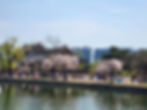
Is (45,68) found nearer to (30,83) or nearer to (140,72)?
(30,83)

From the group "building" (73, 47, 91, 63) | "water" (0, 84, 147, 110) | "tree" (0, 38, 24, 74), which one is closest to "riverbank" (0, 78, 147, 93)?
"water" (0, 84, 147, 110)

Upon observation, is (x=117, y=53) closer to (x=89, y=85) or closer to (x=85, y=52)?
(x=89, y=85)

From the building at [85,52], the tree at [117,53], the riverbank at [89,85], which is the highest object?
the tree at [117,53]

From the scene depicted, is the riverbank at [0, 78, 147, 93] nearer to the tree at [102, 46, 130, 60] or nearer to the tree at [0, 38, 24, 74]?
the tree at [0, 38, 24, 74]

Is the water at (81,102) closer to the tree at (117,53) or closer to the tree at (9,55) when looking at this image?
the tree at (117,53)

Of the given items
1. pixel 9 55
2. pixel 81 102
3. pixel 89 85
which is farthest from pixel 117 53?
pixel 81 102

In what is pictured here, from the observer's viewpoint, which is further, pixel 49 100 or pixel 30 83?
pixel 30 83

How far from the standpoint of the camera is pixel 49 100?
11.6 meters

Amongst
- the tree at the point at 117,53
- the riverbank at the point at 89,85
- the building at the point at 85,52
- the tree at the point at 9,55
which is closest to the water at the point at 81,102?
the riverbank at the point at 89,85

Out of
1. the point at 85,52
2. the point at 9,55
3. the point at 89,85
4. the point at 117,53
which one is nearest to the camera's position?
the point at 89,85

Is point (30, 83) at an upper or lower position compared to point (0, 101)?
lower

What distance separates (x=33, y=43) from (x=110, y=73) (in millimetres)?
10848

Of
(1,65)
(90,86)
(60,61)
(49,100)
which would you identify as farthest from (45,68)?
(49,100)

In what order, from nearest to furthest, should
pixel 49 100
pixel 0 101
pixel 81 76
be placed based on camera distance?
pixel 0 101 → pixel 49 100 → pixel 81 76
